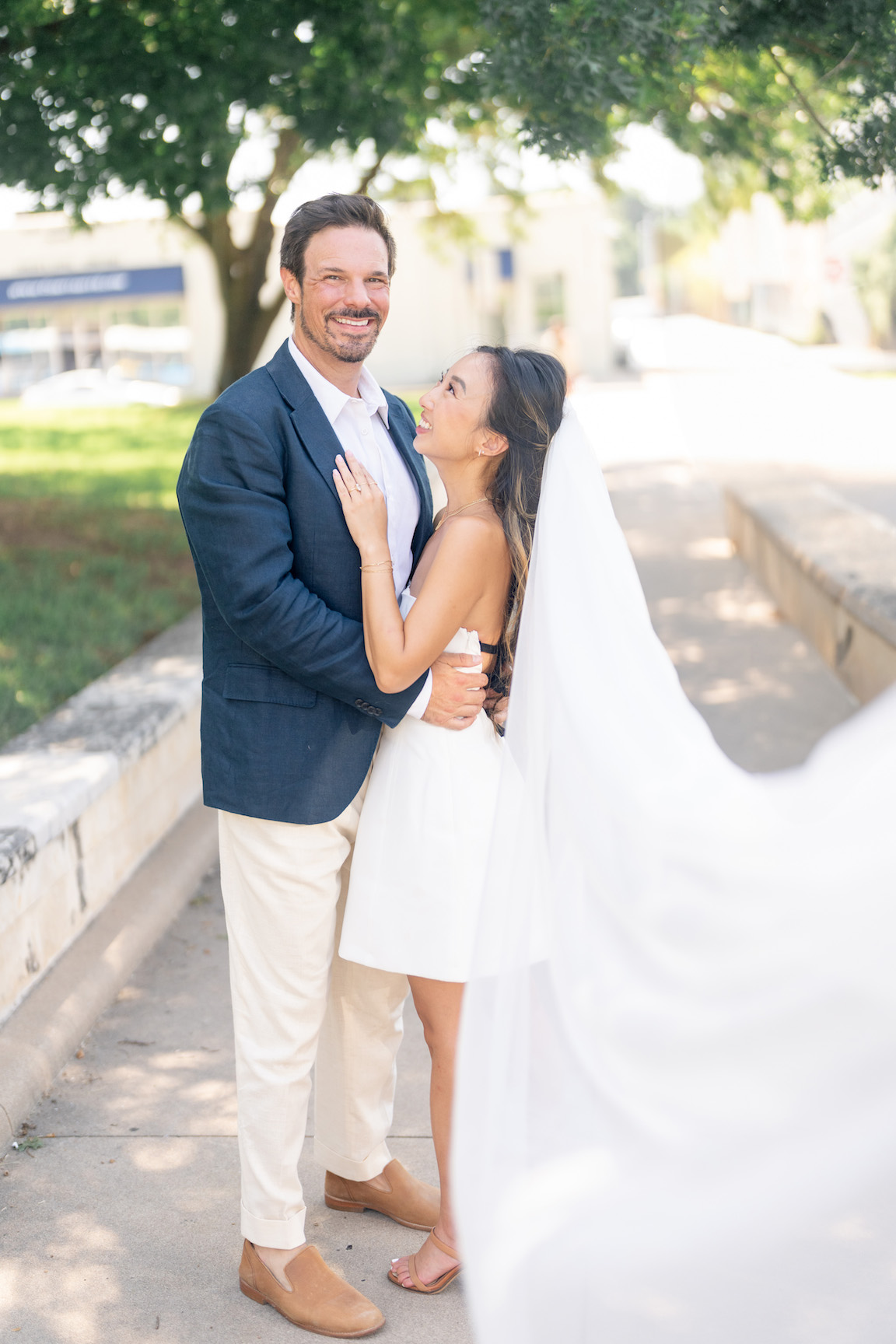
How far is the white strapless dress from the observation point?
2695 mm

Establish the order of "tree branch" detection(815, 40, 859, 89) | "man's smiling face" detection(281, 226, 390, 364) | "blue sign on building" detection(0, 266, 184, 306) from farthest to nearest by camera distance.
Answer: "blue sign on building" detection(0, 266, 184, 306)
"tree branch" detection(815, 40, 859, 89)
"man's smiling face" detection(281, 226, 390, 364)

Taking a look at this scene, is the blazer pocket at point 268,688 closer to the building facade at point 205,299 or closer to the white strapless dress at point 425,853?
the white strapless dress at point 425,853

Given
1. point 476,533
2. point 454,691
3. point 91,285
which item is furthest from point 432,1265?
point 91,285

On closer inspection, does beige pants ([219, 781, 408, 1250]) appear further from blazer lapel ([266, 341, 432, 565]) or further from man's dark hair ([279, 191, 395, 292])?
man's dark hair ([279, 191, 395, 292])

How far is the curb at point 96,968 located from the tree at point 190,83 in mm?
4354

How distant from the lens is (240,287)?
12.2m

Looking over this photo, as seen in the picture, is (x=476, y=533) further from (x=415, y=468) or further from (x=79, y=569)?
(x=79, y=569)

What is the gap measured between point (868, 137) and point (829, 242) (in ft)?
166

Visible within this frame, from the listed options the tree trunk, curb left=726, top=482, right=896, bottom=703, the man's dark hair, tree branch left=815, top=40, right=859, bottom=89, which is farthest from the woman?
the tree trunk

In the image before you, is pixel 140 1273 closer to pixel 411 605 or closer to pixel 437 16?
pixel 411 605

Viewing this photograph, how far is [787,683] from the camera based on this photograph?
25.0 feet

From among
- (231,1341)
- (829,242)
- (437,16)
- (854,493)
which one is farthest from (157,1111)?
(829,242)

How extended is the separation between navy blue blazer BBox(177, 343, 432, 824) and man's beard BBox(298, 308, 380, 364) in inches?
2.7

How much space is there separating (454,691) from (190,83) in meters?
6.07
